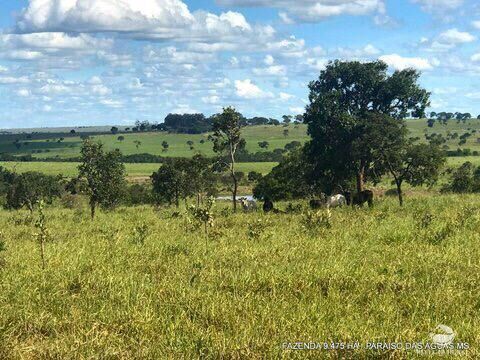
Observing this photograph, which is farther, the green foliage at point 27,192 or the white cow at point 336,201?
the green foliage at point 27,192

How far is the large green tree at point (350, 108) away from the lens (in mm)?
41219

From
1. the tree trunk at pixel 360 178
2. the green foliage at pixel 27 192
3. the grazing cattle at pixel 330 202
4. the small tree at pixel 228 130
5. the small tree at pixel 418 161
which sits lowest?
the green foliage at pixel 27 192

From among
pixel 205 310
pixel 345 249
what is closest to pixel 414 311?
pixel 205 310

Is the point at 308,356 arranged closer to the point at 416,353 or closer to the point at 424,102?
the point at 416,353

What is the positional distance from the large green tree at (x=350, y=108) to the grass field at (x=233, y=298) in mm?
29281

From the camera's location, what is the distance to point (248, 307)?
709cm

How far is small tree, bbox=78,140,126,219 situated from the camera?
34.1 m

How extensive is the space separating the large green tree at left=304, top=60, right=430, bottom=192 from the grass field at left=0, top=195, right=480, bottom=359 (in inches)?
1153

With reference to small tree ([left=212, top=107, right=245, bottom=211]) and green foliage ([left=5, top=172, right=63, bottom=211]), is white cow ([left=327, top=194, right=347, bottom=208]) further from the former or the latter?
green foliage ([left=5, top=172, right=63, bottom=211])

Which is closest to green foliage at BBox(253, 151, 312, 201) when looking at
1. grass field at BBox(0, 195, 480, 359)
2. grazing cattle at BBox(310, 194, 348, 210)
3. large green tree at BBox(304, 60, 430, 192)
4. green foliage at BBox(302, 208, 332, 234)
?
large green tree at BBox(304, 60, 430, 192)

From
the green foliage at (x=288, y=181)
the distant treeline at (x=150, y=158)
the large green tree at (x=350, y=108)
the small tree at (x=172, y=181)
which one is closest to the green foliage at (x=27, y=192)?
the small tree at (x=172, y=181)

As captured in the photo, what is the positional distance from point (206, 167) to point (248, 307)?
45459mm

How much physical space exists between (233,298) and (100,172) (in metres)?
29.6

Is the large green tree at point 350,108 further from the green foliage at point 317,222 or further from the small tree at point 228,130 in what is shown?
the green foliage at point 317,222
